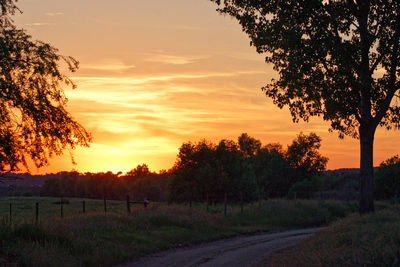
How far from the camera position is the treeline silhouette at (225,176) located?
7994cm

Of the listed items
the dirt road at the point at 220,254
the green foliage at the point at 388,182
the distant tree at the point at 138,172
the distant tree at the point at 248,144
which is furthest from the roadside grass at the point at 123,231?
the distant tree at the point at 138,172

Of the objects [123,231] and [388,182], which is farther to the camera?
[388,182]

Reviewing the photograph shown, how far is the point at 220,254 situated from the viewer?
1909 centimetres

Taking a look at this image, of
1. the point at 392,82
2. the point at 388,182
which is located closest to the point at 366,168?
the point at 392,82

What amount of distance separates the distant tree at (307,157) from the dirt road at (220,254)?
85.8 metres

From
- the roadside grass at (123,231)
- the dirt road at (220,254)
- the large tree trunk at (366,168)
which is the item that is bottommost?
the dirt road at (220,254)

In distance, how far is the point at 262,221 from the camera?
3556cm

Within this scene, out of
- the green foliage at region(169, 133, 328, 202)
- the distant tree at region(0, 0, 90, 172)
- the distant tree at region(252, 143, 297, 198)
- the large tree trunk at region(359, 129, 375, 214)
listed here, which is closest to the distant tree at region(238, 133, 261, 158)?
the distant tree at region(252, 143, 297, 198)

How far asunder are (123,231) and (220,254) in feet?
19.2

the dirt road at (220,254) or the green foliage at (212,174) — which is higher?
the green foliage at (212,174)

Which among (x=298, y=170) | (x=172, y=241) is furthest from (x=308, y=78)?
(x=298, y=170)

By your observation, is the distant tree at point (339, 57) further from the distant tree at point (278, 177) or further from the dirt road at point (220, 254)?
the distant tree at point (278, 177)

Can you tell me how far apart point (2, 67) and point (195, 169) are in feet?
223

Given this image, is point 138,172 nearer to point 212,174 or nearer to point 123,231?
point 212,174
